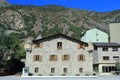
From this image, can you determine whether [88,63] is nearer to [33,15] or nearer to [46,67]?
[46,67]

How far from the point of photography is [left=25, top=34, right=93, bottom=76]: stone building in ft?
176

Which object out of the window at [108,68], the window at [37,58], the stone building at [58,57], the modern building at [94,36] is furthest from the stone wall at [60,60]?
the modern building at [94,36]

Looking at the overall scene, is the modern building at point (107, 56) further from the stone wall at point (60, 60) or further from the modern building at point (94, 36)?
the modern building at point (94, 36)

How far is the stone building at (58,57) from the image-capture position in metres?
53.6

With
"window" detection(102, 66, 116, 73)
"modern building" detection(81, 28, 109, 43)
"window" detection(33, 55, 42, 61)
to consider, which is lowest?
"window" detection(102, 66, 116, 73)

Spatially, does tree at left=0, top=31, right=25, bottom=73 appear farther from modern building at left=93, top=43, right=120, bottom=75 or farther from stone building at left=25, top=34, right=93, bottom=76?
modern building at left=93, top=43, right=120, bottom=75

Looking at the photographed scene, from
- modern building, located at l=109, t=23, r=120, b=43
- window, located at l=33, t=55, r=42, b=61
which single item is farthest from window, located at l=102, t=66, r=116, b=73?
window, located at l=33, t=55, r=42, b=61

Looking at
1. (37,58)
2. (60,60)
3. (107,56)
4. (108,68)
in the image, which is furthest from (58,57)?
(108,68)

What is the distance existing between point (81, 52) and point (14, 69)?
864 inches

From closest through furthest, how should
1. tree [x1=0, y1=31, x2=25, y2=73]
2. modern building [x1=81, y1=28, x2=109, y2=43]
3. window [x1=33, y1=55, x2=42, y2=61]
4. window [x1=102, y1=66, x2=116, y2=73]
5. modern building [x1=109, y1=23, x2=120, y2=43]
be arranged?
window [x1=33, y1=55, x2=42, y2=61], tree [x1=0, y1=31, x2=25, y2=73], window [x1=102, y1=66, x2=116, y2=73], modern building [x1=109, y1=23, x2=120, y2=43], modern building [x1=81, y1=28, x2=109, y2=43]

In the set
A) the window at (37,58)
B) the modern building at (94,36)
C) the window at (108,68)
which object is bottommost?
the window at (108,68)

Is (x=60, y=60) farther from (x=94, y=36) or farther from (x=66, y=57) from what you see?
(x=94, y=36)

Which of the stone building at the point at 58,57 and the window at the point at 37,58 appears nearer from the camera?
the stone building at the point at 58,57

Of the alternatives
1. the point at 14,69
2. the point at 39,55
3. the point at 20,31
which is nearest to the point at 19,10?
the point at 20,31
